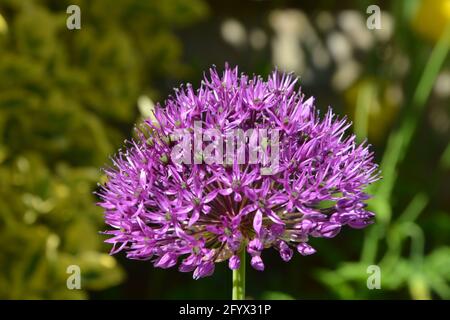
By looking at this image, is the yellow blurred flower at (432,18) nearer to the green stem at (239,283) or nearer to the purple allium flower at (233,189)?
the purple allium flower at (233,189)

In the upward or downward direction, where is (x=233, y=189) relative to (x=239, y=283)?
upward

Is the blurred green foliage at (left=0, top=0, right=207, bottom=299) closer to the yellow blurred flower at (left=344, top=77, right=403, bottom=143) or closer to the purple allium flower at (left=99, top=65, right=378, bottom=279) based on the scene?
the yellow blurred flower at (left=344, top=77, right=403, bottom=143)

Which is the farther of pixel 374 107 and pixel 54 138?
pixel 374 107

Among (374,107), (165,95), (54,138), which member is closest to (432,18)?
(374,107)

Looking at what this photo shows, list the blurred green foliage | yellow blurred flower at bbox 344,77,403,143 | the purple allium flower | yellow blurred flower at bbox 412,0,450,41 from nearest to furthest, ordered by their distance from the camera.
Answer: the purple allium flower < the blurred green foliage < yellow blurred flower at bbox 412,0,450,41 < yellow blurred flower at bbox 344,77,403,143

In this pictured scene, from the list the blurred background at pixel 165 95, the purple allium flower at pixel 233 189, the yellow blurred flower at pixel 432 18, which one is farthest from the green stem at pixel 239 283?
the yellow blurred flower at pixel 432 18

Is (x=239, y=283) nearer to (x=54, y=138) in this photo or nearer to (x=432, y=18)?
(x=54, y=138)

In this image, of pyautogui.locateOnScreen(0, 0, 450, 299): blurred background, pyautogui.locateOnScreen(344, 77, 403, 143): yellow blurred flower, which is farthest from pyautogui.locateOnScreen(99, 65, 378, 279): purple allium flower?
pyautogui.locateOnScreen(344, 77, 403, 143): yellow blurred flower
